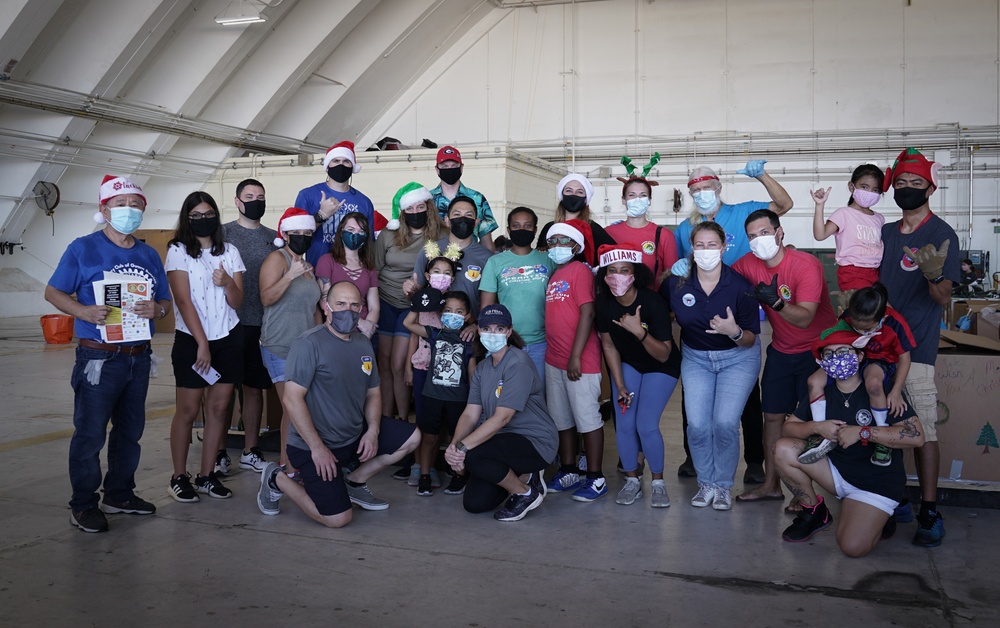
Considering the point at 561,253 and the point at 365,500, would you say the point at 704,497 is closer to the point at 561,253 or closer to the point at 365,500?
the point at 561,253

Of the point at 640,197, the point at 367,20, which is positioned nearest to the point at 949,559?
the point at 640,197

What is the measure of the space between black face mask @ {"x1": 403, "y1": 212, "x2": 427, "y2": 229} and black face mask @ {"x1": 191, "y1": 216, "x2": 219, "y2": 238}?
50.9 inches

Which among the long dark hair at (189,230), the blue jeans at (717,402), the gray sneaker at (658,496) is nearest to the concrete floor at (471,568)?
the gray sneaker at (658,496)

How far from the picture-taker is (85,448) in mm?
→ 4172

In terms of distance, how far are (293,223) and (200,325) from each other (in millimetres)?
827

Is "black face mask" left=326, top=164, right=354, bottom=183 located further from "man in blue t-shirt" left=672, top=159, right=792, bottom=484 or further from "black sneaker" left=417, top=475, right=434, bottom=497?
"man in blue t-shirt" left=672, top=159, right=792, bottom=484

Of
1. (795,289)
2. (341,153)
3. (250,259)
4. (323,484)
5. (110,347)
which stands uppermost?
(341,153)

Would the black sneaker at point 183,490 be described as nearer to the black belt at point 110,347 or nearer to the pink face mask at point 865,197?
the black belt at point 110,347

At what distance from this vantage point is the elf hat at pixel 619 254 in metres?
4.61

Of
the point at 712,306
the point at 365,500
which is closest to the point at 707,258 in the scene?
the point at 712,306

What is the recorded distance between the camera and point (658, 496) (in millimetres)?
4719

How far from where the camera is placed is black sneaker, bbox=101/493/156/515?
14.6 ft

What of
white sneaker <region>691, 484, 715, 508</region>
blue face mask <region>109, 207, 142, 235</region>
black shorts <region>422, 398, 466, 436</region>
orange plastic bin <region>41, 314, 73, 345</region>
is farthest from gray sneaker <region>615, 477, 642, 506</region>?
orange plastic bin <region>41, 314, 73, 345</region>

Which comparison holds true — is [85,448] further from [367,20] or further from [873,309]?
[367,20]
